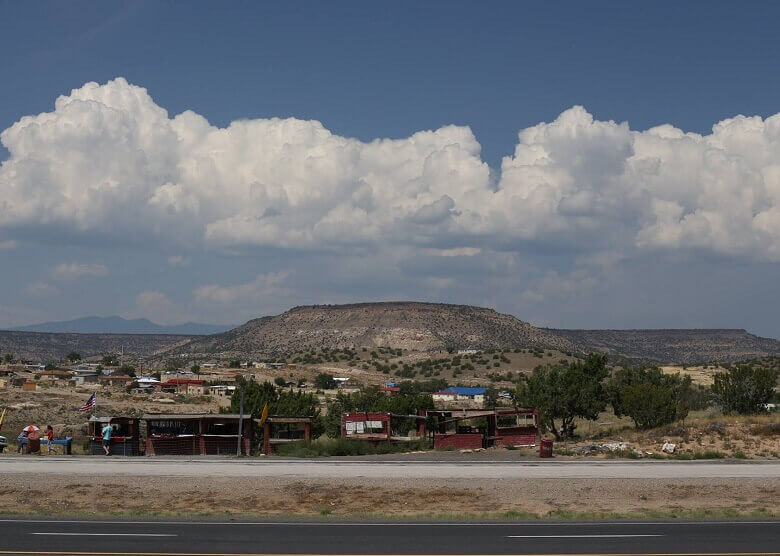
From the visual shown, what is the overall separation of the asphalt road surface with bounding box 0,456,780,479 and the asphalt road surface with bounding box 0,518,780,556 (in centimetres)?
927

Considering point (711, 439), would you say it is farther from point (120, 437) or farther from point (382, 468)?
point (120, 437)

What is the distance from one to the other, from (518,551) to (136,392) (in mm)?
87139

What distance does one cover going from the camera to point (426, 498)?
26.8 meters

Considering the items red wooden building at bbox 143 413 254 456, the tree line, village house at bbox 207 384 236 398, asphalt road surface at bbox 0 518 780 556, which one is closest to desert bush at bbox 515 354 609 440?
the tree line

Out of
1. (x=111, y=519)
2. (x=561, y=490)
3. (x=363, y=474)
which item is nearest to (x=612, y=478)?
(x=561, y=490)

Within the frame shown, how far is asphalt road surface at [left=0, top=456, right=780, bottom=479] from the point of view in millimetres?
31078

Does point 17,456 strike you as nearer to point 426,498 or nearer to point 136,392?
point 426,498

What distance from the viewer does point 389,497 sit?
2691 centimetres

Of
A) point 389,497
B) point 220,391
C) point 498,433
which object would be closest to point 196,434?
point 498,433

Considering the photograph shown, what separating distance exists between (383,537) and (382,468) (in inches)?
602

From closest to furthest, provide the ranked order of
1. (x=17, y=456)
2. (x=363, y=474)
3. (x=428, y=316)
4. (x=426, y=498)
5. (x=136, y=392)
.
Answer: (x=426, y=498)
(x=363, y=474)
(x=17, y=456)
(x=136, y=392)
(x=428, y=316)

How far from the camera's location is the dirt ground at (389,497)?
81.3ft

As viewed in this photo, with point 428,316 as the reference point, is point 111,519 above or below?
below

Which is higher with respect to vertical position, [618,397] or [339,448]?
[618,397]
